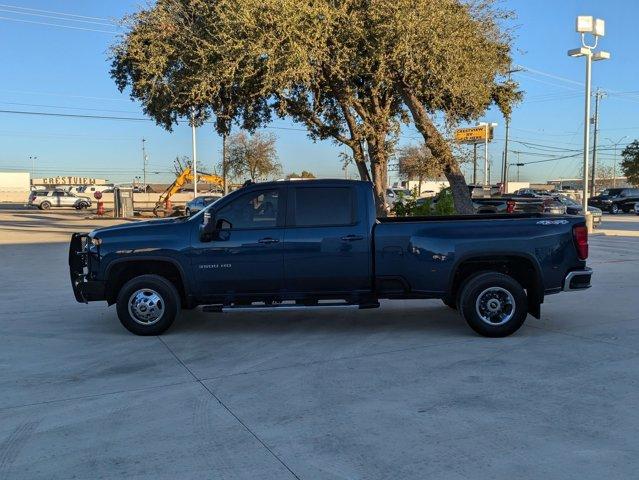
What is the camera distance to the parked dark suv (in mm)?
44094

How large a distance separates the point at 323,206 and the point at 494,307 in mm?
2467

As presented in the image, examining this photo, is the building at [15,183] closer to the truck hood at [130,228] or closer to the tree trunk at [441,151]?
the tree trunk at [441,151]

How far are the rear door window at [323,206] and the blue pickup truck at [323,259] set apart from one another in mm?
13

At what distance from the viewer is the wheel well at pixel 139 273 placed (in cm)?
736

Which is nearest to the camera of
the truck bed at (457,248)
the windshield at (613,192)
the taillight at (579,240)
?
the truck bed at (457,248)

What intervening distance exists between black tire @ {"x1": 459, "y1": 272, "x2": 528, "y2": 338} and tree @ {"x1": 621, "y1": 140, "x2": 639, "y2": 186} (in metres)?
64.2

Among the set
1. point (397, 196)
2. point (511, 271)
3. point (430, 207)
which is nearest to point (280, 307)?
point (511, 271)

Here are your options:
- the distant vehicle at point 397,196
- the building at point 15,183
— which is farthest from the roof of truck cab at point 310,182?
the building at point 15,183

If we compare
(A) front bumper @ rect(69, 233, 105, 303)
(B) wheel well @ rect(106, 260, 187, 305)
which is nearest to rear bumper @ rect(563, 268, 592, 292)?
(B) wheel well @ rect(106, 260, 187, 305)

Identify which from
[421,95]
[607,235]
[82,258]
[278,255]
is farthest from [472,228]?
[607,235]

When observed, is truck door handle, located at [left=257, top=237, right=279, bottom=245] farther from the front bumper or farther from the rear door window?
the front bumper

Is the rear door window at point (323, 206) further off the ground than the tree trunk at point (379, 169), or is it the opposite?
the tree trunk at point (379, 169)

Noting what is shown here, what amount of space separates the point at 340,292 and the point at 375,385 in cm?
198

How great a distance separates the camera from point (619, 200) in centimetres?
4438
